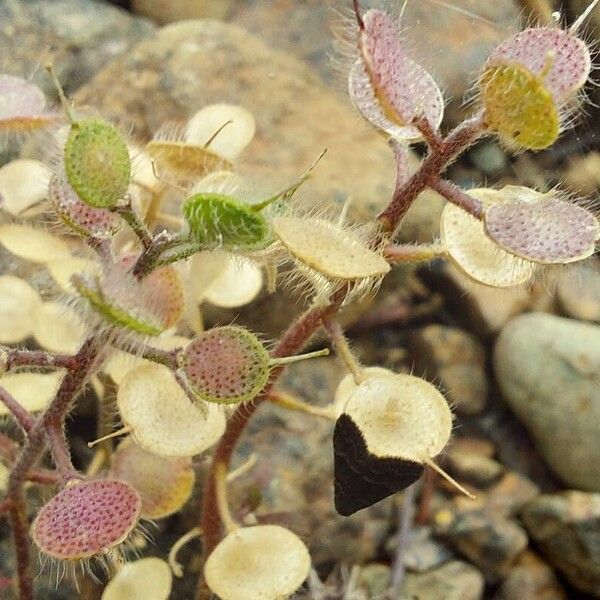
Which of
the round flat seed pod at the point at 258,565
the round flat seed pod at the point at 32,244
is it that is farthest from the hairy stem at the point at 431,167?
the round flat seed pod at the point at 32,244

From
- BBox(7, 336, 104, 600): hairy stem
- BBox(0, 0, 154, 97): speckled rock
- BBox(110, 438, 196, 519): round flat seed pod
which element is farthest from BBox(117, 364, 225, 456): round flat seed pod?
BBox(0, 0, 154, 97): speckled rock

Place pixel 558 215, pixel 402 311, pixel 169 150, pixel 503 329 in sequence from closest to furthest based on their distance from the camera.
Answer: pixel 558 215
pixel 169 150
pixel 503 329
pixel 402 311

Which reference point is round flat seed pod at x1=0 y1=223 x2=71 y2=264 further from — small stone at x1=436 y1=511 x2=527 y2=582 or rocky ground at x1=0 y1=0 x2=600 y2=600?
small stone at x1=436 y1=511 x2=527 y2=582

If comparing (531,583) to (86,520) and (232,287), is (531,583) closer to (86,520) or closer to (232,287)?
(232,287)

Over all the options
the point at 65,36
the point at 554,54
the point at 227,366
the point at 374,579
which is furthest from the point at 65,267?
the point at 65,36

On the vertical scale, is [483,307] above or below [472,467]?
above

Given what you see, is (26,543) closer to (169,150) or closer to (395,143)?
(169,150)

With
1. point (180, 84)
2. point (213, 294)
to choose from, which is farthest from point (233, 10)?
point (213, 294)
